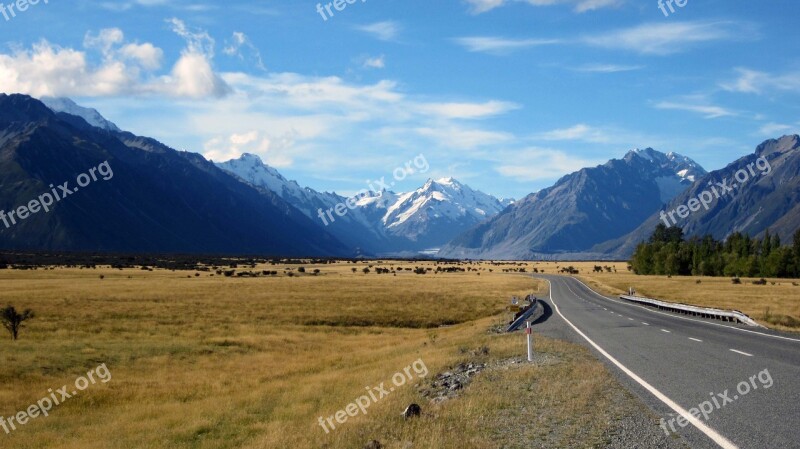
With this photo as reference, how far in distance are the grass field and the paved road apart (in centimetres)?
98

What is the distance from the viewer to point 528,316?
38.1 meters

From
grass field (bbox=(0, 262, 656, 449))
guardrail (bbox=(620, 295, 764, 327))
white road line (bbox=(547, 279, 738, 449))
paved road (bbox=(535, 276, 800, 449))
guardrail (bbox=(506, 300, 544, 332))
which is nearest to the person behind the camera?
white road line (bbox=(547, 279, 738, 449))

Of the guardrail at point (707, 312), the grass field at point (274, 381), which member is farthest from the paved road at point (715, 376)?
the guardrail at point (707, 312)

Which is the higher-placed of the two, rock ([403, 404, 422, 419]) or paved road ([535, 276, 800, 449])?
paved road ([535, 276, 800, 449])

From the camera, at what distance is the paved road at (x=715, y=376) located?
10000 millimetres

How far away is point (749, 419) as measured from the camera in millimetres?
10594

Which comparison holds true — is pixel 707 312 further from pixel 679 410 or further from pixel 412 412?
pixel 412 412

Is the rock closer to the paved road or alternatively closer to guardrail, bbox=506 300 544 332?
the paved road

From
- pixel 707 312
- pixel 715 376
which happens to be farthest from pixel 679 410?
pixel 707 312

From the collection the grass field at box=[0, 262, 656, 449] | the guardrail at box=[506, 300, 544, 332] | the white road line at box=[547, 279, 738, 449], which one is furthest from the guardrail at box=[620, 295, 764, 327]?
the white road line at box=[547, 279, 738, 449]

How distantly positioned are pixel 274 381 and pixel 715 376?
17.8 m

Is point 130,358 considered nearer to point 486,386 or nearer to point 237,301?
point 486,386

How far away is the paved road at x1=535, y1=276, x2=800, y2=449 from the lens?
10.0 m

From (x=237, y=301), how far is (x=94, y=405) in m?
39.1
